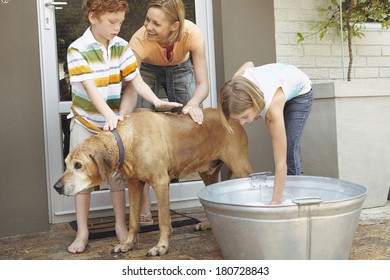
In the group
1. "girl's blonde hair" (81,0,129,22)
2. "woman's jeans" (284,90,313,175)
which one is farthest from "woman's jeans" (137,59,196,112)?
"woman's jeans" (284,90,313,175)

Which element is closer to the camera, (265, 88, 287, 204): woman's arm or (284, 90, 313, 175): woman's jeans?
(265, 88, 287, 204): woman's arm

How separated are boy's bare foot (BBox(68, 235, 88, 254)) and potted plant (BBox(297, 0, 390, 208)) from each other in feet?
5.56

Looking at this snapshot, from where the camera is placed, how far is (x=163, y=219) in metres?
2.51

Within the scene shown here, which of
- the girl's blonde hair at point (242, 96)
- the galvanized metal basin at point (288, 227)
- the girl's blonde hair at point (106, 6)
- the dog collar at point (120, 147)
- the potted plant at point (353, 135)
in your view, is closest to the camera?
the galvanized metal basin at point (288, 227)

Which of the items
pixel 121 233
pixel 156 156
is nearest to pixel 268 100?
pixel 156 156

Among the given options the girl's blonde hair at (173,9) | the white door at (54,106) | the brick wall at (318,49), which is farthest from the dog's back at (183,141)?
the brick wall at (318,49)

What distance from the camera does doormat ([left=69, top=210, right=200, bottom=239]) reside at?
3.01 metres

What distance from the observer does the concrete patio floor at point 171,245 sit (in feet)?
8.12

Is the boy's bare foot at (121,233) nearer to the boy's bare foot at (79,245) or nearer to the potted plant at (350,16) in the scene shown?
the boy's bare foot at (79,245)

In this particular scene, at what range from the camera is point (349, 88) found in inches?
129

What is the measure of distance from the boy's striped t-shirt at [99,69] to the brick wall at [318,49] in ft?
5.03

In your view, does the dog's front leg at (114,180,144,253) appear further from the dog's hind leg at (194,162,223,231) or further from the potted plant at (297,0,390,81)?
the potted plant at (297,0,390,81)
